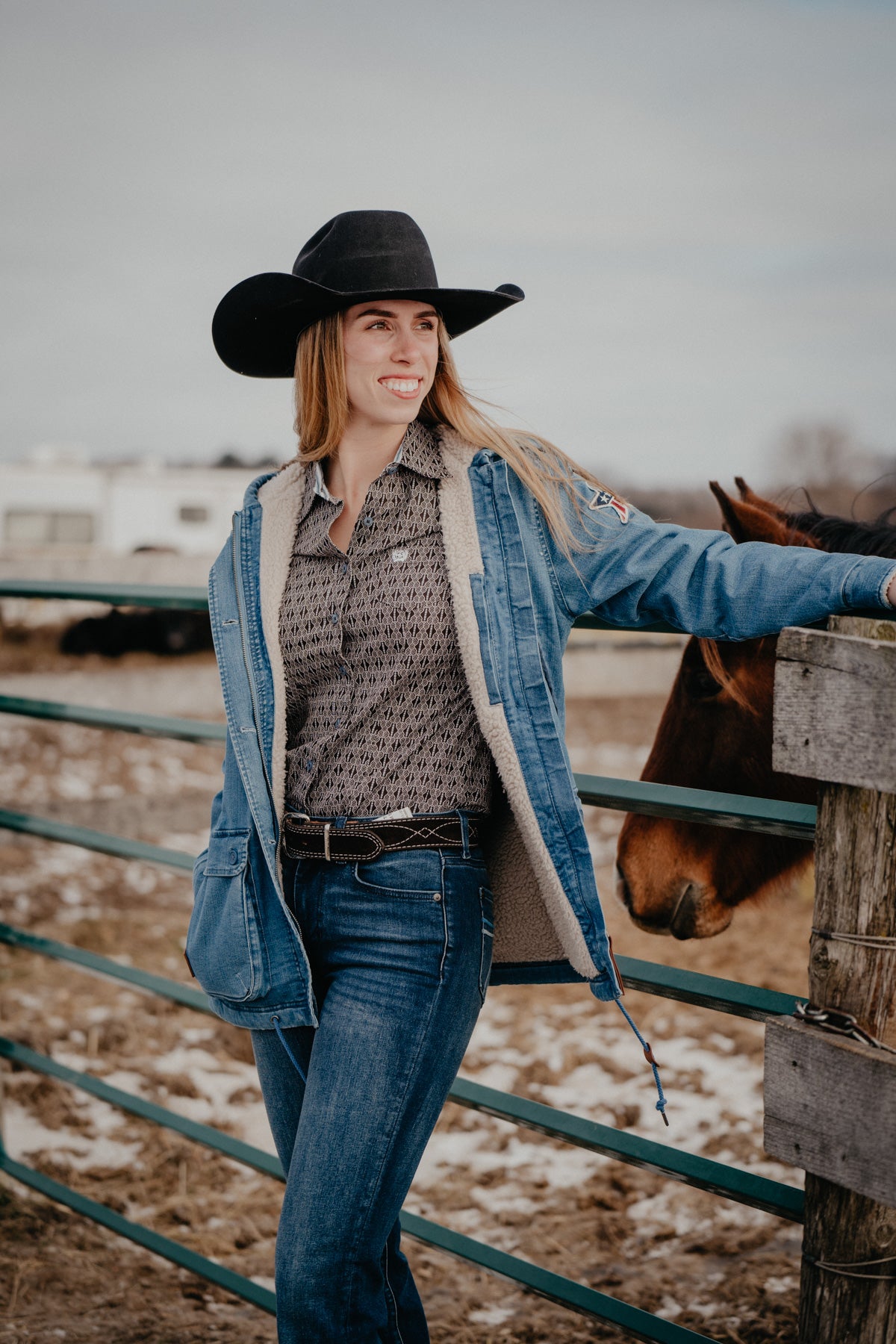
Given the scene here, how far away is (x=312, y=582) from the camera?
196cm

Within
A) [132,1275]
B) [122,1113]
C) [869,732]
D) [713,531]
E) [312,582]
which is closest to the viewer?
[869,732]

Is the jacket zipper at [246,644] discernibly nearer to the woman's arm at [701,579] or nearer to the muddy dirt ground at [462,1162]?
the woman's arm at [701,579]

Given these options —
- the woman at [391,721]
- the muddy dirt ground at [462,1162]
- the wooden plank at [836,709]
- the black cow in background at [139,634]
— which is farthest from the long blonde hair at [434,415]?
the black cow in background at [139,634]

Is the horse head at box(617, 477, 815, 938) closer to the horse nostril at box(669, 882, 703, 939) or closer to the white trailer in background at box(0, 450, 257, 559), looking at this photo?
the horse nostril at box(669, 882, 703, 939)

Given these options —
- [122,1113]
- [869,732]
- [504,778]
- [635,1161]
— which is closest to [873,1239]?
[635,1161]

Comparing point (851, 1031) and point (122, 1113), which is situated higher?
point (851, 1031)

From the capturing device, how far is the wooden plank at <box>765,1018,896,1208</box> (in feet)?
4.73

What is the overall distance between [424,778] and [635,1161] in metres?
0.83

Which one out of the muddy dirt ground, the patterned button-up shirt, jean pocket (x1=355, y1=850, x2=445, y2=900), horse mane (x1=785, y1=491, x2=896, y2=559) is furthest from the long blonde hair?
the muddy dirt ground

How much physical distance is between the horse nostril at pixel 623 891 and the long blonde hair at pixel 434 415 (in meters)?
0.93

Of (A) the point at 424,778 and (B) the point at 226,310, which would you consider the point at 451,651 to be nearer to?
(A) the point at 424,778

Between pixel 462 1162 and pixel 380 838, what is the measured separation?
81.3 inches

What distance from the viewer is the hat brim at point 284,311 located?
6.35 ft

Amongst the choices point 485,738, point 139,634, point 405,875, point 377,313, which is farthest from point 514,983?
point 139,634
